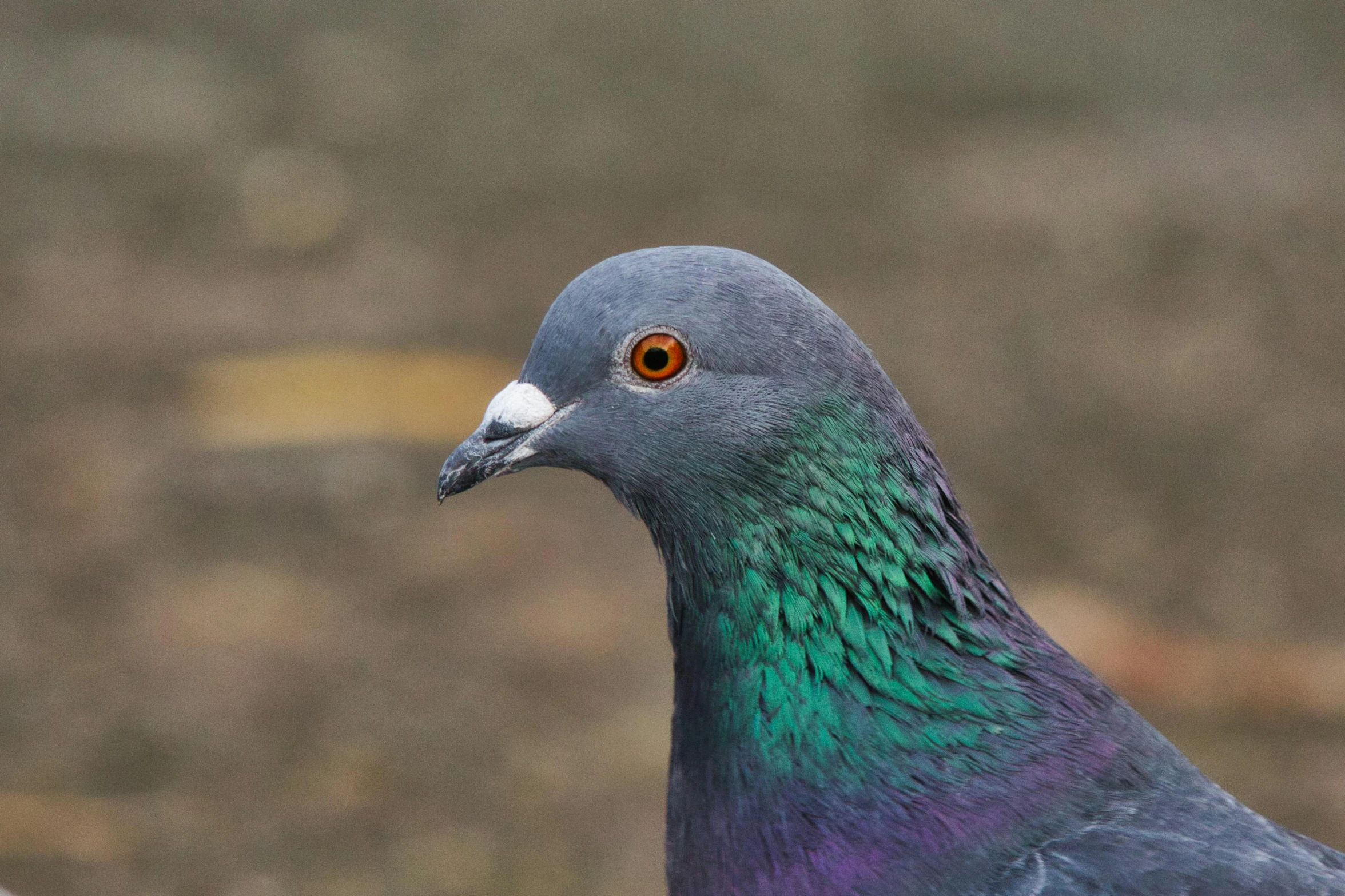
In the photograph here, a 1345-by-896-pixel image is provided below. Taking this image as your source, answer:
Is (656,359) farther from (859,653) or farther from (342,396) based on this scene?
(342,396)

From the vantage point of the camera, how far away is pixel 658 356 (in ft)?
9.39

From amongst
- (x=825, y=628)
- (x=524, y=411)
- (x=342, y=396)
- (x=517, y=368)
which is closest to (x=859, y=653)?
(x=825, y=628)

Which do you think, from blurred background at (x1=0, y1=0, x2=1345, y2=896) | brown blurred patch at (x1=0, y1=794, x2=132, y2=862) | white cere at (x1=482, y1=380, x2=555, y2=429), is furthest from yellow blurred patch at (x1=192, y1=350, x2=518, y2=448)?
white cere at (x1=482, y1=380, x2=555, y2=429)

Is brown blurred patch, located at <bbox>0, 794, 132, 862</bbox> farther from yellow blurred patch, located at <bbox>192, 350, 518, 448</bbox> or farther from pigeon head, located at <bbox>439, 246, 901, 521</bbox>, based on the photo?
pigeon head, located at <bbox>439, 246, 901, 521</bbox>

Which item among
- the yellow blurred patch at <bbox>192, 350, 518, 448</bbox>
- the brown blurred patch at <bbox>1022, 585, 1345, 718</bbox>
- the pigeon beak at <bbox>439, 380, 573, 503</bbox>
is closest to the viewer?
the pigeon beak at <bbox>439, 380, 573, 503</bbox>

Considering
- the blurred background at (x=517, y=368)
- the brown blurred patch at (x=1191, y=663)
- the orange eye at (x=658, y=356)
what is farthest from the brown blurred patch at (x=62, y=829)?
the brown blurred patch at (x=1191, y=663)

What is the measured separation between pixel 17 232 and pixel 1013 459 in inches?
226

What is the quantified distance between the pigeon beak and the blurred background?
9.52ft

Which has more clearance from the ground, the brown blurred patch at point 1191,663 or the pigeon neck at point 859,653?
the brown blurred patch at point 1191,663

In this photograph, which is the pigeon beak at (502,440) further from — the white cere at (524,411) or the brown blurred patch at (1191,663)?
the brown blurred patch at (1191,663)

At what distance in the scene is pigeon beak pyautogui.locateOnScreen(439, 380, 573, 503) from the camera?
2.92 metres

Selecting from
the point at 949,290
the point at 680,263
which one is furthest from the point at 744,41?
the point at 680,263

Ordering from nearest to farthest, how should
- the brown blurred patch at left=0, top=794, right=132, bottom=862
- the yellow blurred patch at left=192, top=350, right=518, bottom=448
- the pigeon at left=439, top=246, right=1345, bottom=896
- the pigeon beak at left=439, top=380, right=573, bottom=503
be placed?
the pigeon at left=439, top=246, right=1345, bottom=896
the pigeon beak at left=439, top=380, right=573, bottom=503
the brown blurred patch at left=0, top=794, right=132, bottom=862
the yellow blurred patch at left=192, top=350, right=518, bottom=448

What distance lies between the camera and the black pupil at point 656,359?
9.37 feet
